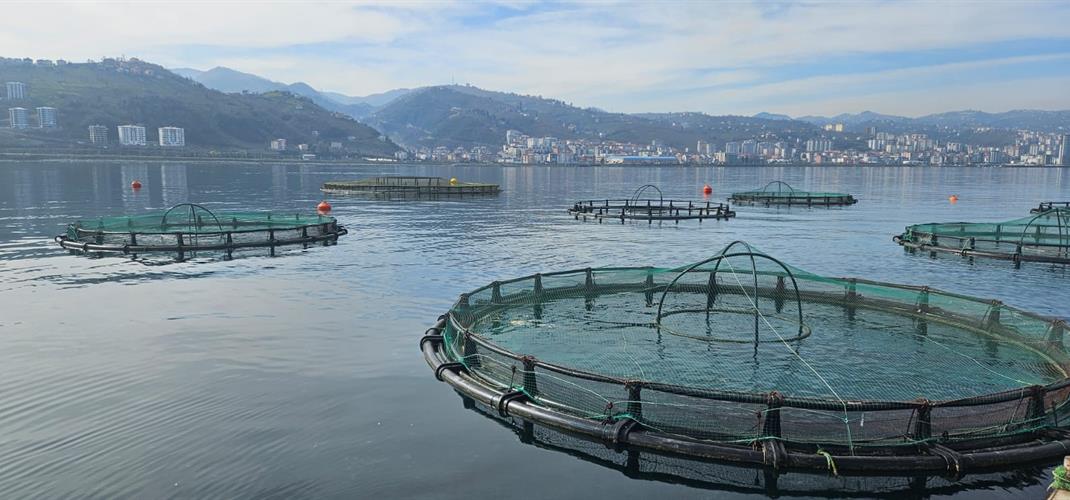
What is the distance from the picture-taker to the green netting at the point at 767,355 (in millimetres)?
15523

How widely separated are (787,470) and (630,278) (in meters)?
17.1

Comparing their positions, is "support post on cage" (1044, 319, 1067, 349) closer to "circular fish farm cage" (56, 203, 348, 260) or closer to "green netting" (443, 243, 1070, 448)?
"green netting" (443, 243, 1070, 448)

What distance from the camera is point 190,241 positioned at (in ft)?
154

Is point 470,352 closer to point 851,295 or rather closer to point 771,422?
point 771,422

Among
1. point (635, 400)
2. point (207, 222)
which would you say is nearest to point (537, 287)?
point (635, 400)

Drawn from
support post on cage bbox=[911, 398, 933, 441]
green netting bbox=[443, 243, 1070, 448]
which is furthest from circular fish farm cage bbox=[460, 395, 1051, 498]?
support post on cage bbox=[911, 398, 933, 441]

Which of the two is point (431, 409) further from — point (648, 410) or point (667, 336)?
point (667, 336)

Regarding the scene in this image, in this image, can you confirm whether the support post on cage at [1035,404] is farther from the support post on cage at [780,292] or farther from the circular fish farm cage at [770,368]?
the support post on cage at [780,292]

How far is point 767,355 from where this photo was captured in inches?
895

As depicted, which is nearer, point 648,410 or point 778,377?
point 648,410

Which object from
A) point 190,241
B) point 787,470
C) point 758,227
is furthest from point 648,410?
point 758,227

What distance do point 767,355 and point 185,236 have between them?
135 ft

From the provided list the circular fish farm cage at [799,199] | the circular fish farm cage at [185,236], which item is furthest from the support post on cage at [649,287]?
the circular fish farm cage at [799,199]

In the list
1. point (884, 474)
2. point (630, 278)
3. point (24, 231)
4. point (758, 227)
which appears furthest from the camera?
point (758, 227)
